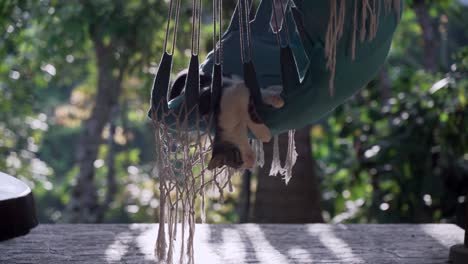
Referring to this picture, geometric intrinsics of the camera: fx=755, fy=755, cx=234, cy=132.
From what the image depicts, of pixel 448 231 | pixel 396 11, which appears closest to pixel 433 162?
pixel 448 231

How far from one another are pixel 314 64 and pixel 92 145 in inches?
154

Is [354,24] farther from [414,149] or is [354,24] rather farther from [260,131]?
[414,149]

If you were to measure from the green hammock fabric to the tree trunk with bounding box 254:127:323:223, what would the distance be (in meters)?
2.44

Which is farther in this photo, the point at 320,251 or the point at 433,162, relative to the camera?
the point at 433,162

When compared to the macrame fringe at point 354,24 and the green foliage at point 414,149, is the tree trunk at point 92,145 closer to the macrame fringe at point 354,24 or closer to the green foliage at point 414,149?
the green foliage at point 414,149

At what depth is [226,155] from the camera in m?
1.55

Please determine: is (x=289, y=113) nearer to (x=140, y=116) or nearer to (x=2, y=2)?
(x=2, y=2)

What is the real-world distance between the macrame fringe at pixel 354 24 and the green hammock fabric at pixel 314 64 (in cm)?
1

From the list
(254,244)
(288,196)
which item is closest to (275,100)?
(254,244)

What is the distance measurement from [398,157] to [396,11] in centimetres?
292

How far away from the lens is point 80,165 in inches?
214

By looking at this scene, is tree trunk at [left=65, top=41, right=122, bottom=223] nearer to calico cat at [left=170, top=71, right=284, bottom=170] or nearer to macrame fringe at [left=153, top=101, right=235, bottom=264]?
macrame fringe at [left=153, top=101, right=235, bottom=264]

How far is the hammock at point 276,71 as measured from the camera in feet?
5.24

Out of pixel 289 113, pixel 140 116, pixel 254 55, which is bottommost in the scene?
pixel 289 113
